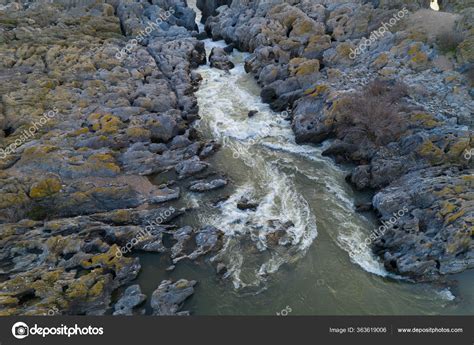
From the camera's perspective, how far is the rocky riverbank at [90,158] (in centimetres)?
2373

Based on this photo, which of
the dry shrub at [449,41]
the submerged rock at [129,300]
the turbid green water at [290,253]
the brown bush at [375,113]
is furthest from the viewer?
the dry shrub at [449,41]

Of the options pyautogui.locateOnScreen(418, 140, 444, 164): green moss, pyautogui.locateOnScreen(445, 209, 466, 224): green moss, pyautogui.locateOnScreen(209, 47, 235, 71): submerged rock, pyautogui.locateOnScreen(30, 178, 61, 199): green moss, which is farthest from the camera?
pyautogui.locateOnScreen(209, 47, 235, 71): submerged rock

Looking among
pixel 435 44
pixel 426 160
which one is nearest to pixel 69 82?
pixel 426 160

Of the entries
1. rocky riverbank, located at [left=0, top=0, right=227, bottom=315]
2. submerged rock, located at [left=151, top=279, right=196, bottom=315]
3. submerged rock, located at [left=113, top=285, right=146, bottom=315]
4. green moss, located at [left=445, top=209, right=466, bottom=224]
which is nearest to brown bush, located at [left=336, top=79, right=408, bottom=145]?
green moss, located at [left=445, top=209, right=466, bottom=224]

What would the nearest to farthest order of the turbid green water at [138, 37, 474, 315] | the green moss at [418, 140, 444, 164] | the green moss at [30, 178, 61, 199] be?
1. the turbid green water at [138, 37, 474, 315]
2. the green moss at [30, 178, 61, 199]
3. the green moss at [418, 140, 444, 164]

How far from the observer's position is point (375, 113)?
113 ft

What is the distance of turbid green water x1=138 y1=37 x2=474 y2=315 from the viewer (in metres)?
23.1

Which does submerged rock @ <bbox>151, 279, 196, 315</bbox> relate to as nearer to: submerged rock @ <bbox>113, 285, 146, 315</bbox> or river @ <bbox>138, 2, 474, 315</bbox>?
river @ <bbox>138, 2, 474, 315</bbox>

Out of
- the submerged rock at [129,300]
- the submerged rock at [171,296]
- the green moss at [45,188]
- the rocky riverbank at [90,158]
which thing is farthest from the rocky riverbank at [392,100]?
the green moss at [45,188]

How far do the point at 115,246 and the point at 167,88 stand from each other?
73.1 feet

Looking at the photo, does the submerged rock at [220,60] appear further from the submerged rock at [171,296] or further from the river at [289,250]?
the submerged rock at [171,296]

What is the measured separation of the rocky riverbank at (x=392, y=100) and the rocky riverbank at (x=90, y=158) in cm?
1060

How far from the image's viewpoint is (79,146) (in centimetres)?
3334

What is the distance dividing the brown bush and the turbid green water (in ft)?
12.2
